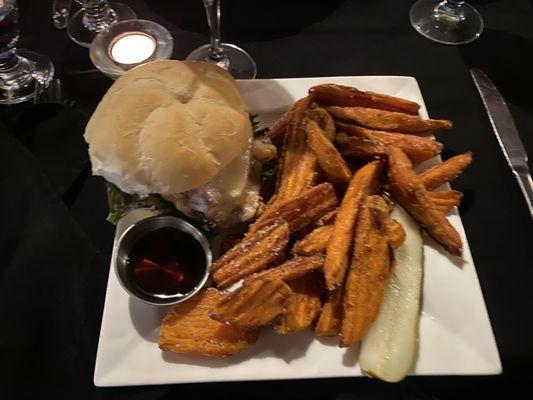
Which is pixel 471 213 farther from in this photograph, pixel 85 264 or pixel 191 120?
pixel 85 264

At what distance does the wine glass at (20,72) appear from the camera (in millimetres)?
2031

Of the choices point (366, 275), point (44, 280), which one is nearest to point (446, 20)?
point (366, 275)

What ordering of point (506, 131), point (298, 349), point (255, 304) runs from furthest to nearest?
point (506, 131), point (298, 349), point (255, 304)

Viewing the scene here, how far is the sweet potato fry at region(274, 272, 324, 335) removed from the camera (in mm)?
1290

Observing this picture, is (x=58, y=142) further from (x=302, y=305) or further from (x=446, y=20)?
(x=446, y=20)

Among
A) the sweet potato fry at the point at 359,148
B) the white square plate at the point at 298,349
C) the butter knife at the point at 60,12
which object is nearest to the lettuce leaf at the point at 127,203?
the white square plate at the point at 298,349

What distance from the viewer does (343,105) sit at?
1.70 m

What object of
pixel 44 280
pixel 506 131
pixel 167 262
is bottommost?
pixel 44 280

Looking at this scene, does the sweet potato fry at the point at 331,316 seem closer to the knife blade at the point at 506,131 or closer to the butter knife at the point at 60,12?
the knife blade at the point at 506,131

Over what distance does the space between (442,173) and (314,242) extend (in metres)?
0.48

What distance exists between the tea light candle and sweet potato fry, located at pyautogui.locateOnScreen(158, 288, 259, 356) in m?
1.18

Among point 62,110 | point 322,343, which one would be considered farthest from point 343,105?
point 62,110

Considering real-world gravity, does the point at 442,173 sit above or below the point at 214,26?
below

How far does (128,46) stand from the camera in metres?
2.15
